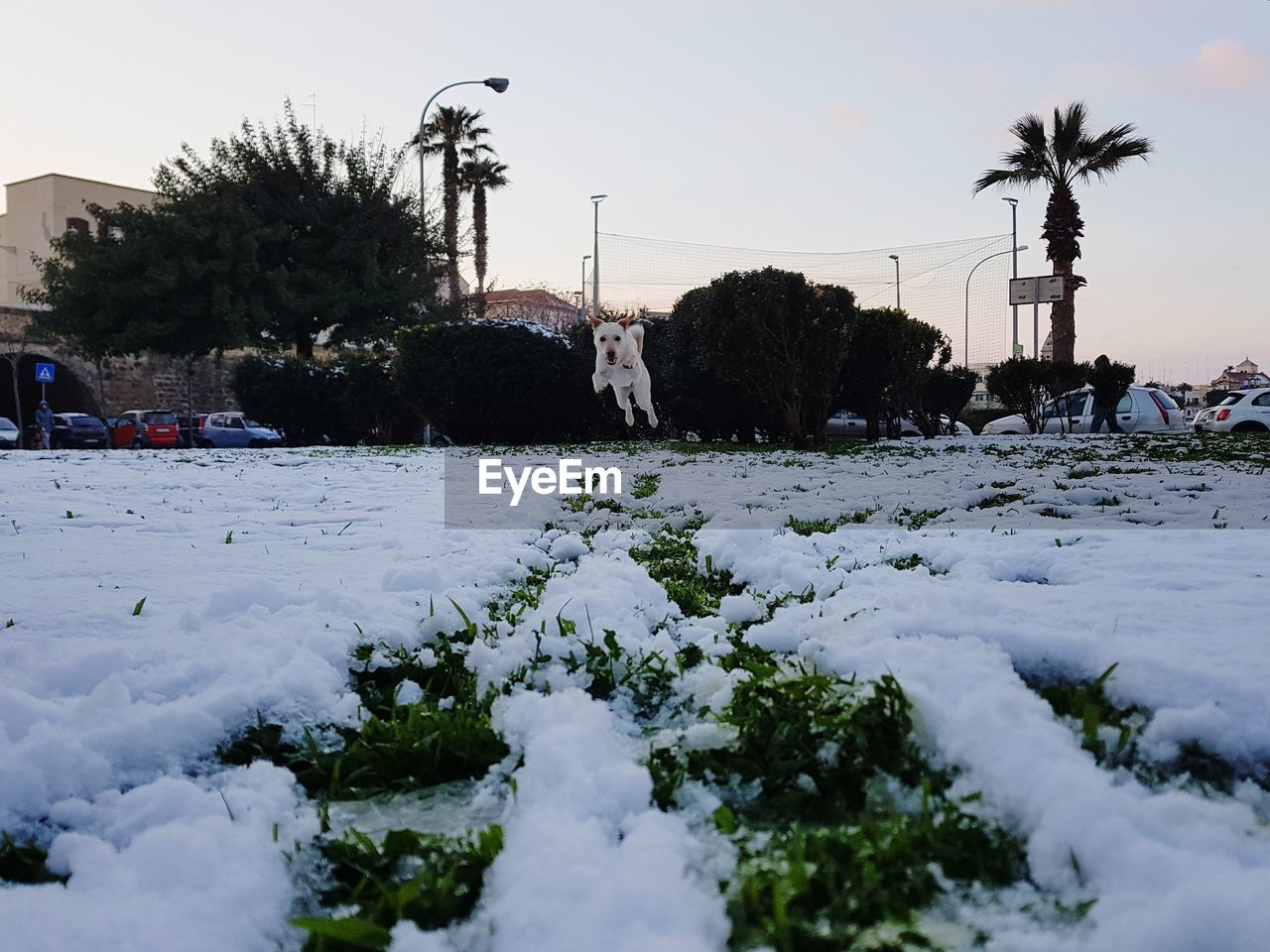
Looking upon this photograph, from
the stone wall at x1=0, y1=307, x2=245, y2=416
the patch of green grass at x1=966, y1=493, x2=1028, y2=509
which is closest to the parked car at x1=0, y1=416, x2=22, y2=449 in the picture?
the stone wall at x1=0, y1=307, x2=245, y2=416

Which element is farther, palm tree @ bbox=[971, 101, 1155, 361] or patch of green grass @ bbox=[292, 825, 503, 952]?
palm tree @ bbox=[971, 101, 1155, 361]

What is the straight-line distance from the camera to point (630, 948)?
105cm

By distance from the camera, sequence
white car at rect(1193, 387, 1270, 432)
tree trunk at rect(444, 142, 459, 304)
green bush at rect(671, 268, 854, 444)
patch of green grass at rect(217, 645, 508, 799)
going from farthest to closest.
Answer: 1. tree trunk at rect(444, 142, 459, 304)
2. white car at rect(1193, 387, 1270, 432)
3. green bush at rect(671, 268, 854, 444)
4. patch of green grass at rect(217, 645, 508, 799)

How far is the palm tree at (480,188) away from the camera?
37188 millimetres

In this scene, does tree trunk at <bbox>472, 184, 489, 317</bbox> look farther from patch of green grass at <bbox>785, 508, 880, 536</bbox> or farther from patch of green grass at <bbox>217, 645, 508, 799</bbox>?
patch of green grass at <bbox>217, 645, 508, 799</bbox>

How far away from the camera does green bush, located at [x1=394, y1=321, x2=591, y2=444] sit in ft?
49.8

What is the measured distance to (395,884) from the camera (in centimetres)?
126

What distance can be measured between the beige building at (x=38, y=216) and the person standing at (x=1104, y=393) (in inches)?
1729

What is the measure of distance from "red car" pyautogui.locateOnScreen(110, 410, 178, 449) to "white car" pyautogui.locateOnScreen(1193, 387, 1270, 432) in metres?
28.0

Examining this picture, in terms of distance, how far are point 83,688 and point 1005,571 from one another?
110 inches

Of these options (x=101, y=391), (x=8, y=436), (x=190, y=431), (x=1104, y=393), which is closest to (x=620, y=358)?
(x=1104, y=393)

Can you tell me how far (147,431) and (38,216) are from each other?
84.7 feet

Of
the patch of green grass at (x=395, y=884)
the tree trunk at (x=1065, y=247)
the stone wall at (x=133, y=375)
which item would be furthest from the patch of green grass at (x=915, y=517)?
the stone wall at (x=133, y=375)

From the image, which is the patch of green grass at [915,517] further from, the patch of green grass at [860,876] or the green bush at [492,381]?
the green bush at [492,381]
